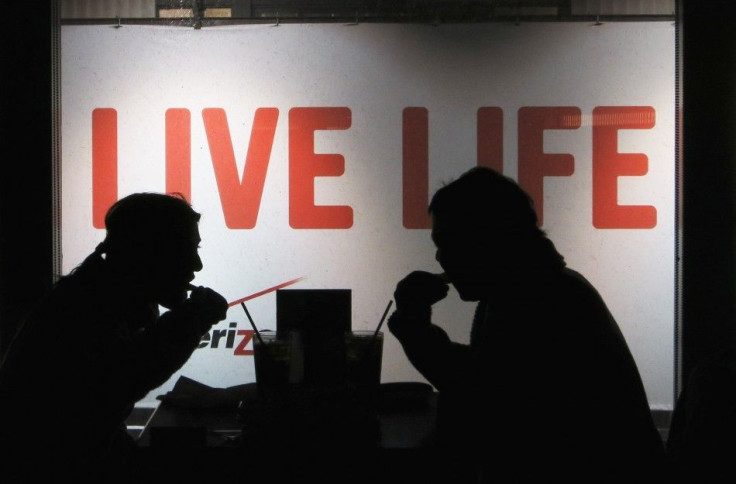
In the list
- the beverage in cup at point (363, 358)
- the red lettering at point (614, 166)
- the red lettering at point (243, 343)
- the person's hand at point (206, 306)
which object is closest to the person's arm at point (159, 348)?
the person's hand at point (206, 306)

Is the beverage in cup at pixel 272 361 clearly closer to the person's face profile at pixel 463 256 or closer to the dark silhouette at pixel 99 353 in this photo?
the dark silhouette at pixel 99 353

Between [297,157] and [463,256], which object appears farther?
[297,157]

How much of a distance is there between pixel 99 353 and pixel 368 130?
1.30 m

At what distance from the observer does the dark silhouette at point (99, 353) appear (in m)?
1.35

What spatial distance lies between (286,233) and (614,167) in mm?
1117

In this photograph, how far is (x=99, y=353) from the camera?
1.41 m

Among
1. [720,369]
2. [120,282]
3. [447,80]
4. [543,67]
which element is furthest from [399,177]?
[720,369]

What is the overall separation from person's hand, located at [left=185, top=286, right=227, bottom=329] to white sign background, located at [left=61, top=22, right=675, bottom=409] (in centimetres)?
79

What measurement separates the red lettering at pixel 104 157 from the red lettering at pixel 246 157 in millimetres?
317

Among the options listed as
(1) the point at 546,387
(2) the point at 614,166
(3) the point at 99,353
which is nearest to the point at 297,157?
(2) the point at 614,166

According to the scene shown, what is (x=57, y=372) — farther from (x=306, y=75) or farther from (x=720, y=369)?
(x=306, y=75)

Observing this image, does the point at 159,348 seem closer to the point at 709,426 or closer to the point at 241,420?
the point at 241,420

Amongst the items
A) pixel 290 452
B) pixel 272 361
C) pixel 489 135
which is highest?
pixel 489 135

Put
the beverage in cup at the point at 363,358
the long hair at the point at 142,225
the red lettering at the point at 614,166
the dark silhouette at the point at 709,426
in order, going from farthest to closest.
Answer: the red lettering at the point at 614,166
the beverage in cup at the point at 363,358
the long hair at the point at 142,225
the dark silhouette at the point at 709,426
